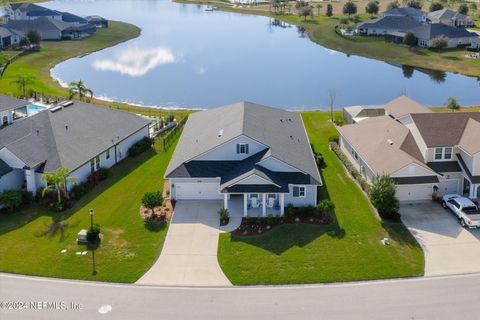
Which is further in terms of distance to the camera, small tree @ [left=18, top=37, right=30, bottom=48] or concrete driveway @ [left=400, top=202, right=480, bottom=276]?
small tree @ [left=18, top=37, right=30, bottom=48]

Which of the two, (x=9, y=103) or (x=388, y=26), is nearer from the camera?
(x=9, y=103)

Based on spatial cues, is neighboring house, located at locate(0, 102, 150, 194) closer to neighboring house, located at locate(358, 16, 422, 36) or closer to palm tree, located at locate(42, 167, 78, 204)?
palm tree, located at locate(42, 167, 78, 204)

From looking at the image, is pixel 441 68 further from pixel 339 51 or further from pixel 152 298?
A: pixel 152 298

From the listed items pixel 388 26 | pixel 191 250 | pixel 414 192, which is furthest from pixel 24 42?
pixel 414 192

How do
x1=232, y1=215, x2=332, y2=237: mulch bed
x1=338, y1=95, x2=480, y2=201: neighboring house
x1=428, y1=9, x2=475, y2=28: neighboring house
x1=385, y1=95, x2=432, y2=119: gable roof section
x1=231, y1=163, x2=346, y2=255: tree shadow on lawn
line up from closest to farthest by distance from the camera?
x1=231, y1=163, x2=346, y2=255: tree shadow on lawn → x1=232, y1=215, x2=332, y2=237: mulch bed → x1=338, y1=95, x2=480, y2=201: neighboring house → x1=385, y1=95, x2=432, y2=119: gable roof section → x1=428, y1=9, x2=475, y2=28: neighboring house

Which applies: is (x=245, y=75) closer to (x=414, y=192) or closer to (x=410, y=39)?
(x=410, y=39)

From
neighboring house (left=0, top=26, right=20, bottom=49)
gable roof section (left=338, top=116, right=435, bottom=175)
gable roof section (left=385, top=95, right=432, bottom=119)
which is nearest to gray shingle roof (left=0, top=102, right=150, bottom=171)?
gable roof section (left=338, top=116, right=435, bottom=175)
